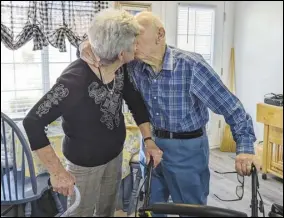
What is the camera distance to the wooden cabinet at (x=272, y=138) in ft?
9.84

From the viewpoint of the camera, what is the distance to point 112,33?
1.17 m

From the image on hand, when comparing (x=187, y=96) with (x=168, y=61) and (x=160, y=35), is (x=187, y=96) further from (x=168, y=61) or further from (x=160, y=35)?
(x=160, y=35)

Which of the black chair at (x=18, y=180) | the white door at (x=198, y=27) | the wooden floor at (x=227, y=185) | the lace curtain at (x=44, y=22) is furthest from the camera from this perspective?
the white door at (x=198, y=27)

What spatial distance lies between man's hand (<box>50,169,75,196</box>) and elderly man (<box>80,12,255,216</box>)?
363 millimetres

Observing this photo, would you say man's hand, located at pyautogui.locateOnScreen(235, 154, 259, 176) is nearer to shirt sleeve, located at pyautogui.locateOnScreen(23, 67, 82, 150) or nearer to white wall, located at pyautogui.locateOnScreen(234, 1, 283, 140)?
shirt sleeve, located at pyautogui.locateOnScreen(23, 67, 82, 150)

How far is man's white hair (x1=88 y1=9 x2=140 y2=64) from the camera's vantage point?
1.18 m

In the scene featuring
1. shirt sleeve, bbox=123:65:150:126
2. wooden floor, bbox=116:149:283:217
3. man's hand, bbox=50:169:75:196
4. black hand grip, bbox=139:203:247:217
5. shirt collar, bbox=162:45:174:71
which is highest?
shirt collar, bbox=162:45:174:71

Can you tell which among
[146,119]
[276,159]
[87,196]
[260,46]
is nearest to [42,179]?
[87,196]

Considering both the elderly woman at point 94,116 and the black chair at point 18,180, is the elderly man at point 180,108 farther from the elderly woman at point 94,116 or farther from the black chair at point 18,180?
the black chair at point 18,180

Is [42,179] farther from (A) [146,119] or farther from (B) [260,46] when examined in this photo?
(B) [260,46]

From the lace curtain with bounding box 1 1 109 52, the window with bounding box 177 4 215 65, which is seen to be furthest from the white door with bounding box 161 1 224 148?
the lace curtain with bounding box 1 1 109 52

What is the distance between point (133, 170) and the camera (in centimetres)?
230

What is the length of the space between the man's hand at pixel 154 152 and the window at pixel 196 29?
2475 millimetres

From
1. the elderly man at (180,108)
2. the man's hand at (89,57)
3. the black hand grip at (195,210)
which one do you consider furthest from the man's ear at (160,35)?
the black hand grip at (195,210)
